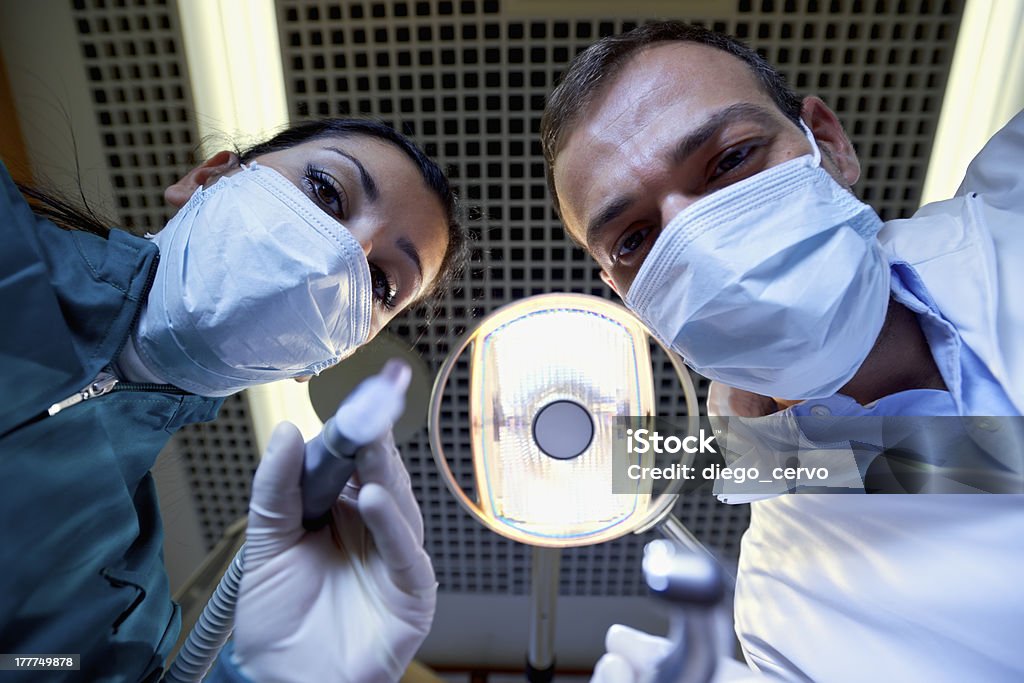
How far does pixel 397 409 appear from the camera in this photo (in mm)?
709

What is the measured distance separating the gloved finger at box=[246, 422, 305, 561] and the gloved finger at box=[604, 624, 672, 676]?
0.51 m

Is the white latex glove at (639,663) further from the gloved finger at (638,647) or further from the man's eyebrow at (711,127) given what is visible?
the man's eyebrow at (711,127)

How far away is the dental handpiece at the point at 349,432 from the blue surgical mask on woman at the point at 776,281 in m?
0.44

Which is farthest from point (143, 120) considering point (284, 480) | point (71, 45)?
point (284, 480)

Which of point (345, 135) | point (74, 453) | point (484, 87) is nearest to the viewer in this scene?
point (74, 453)

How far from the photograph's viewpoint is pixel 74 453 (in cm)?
80

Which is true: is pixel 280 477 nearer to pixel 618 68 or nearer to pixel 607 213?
pixel 607 213

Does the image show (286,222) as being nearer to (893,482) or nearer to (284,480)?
(284,480)

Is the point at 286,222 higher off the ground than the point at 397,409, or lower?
higher

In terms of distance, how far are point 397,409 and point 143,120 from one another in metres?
1.06

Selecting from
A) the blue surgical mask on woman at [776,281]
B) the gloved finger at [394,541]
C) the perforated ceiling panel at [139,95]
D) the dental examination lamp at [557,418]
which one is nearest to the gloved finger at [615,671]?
the dental examination lamp at [557,418]

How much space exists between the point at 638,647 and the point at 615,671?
0.05 meters

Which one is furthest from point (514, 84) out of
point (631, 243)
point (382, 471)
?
point (382, 471)

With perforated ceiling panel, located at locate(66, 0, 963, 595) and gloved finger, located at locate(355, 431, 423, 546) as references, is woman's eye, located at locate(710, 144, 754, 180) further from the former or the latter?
gloved finger, located at locate(355, 431, 423, 546)
